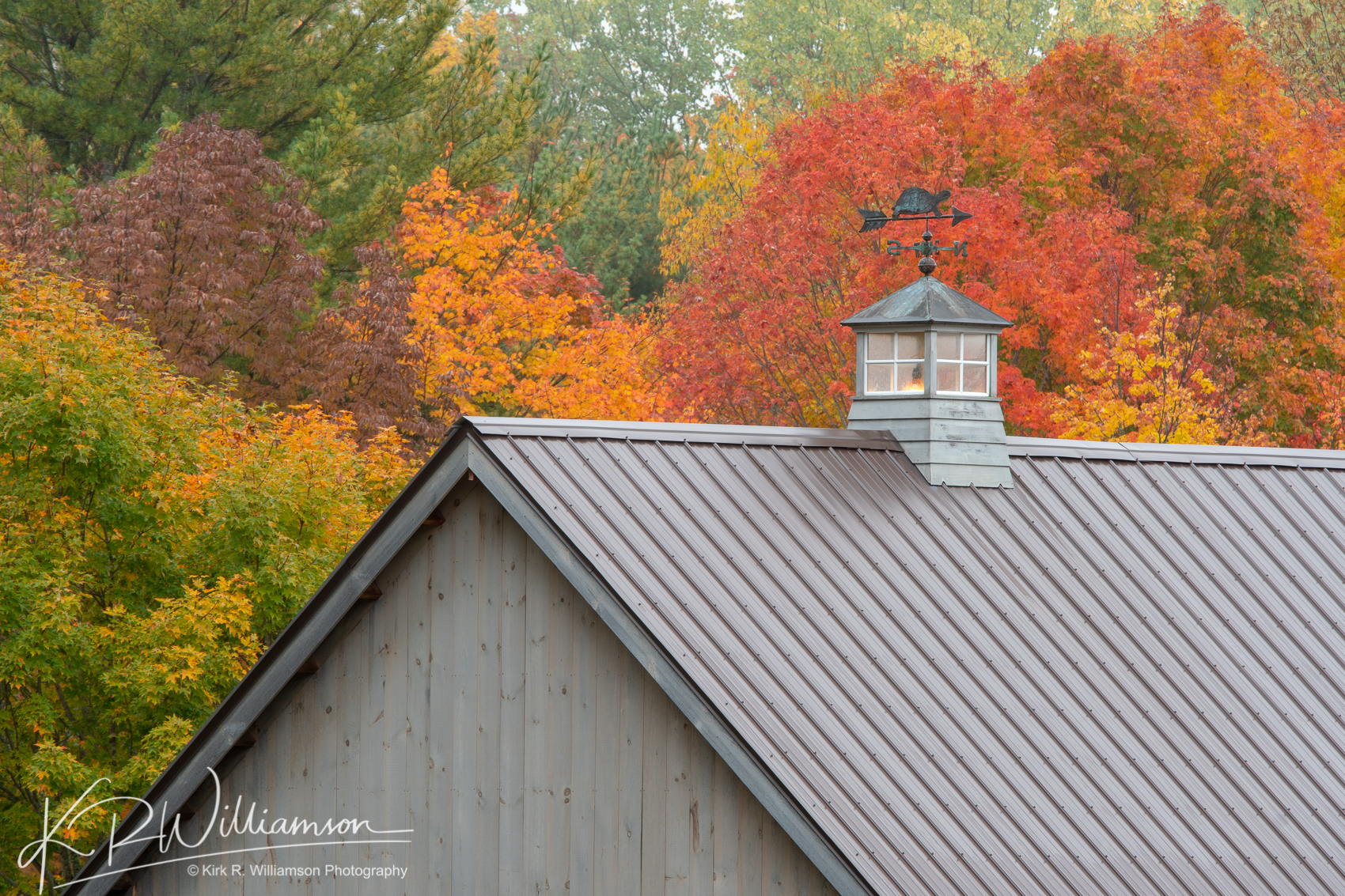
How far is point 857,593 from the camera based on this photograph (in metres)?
8.66

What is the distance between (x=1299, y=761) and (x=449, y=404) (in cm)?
2018

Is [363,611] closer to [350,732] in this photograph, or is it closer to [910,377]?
[350,732]

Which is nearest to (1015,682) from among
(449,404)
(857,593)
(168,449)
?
(857,593)

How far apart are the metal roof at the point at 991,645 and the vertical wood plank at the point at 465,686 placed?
23.1 inches

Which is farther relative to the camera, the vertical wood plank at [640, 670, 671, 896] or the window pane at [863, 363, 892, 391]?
the window pane at [863, 363, 892, 391]

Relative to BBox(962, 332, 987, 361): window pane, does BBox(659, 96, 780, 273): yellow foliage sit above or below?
above

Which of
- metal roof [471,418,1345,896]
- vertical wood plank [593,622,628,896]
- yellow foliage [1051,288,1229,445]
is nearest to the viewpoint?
metal roof [471,418,1345,896]

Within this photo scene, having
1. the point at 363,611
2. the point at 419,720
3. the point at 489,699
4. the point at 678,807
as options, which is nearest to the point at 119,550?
the point at 363,611

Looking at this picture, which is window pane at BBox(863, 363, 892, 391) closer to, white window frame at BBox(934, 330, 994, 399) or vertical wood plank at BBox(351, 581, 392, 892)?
white window frame at BBox(934, 330, 994, 399)

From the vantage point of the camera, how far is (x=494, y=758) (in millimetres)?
8406

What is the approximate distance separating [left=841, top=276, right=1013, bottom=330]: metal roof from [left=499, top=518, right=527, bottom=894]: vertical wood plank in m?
4.02

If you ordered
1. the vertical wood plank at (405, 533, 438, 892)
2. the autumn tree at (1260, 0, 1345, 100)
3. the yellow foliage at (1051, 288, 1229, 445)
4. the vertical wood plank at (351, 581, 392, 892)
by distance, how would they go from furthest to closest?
the autumn tree at (1260, 0, 1345, 100), the yellow foliage at (1051, 288, 1229, 445), the vertical wood plank at (351, 581, 392, 892), the vertical wood plank at (405, 533, 438, 892)

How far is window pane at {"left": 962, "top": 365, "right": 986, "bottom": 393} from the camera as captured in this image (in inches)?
442

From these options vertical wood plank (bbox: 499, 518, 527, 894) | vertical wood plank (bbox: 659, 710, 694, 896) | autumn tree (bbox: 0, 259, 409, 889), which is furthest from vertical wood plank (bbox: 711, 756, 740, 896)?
autumn tree (bbox: 0, 259, 409, 889)
